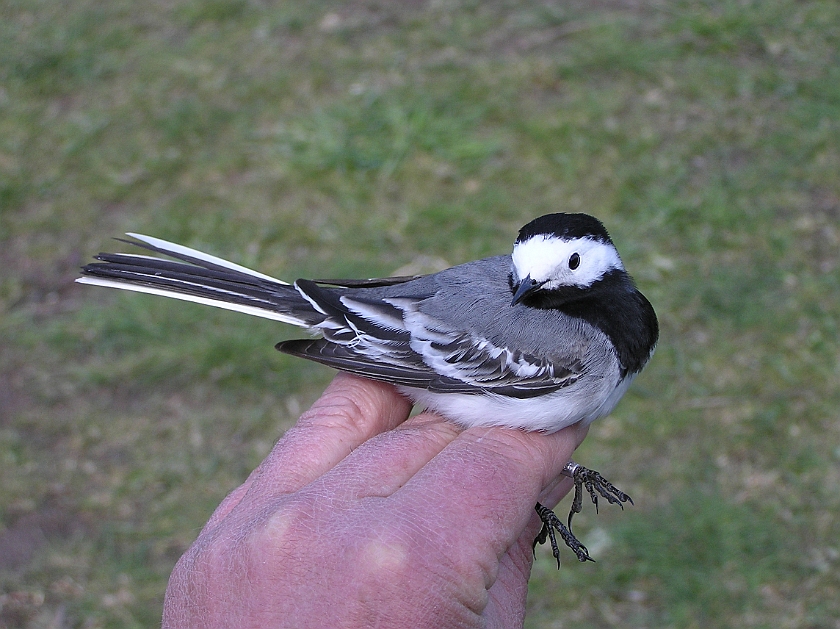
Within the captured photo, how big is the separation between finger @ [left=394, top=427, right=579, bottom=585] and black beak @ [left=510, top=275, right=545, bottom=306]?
20.0 inches

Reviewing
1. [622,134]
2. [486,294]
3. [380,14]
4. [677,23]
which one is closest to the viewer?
[486,294]

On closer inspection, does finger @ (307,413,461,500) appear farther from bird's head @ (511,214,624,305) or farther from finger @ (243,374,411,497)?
bird's head @ (511,214,624,305)

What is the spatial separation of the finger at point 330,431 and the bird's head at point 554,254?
58cm

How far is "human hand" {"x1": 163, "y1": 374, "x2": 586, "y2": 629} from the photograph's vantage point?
1.88 meters

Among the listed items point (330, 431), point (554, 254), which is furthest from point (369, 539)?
point (554, 254)

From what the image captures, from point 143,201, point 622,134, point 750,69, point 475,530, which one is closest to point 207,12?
point 143,201

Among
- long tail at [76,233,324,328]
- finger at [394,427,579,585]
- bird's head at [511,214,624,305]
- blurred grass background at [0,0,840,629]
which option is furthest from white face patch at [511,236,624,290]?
blurred grass background at [0,0,840,629]

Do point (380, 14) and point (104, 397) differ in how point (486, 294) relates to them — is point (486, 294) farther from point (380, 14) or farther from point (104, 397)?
point (380, 14)

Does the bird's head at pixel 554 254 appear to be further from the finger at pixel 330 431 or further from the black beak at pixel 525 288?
the finger at pixel 330 431

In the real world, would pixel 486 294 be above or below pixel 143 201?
above

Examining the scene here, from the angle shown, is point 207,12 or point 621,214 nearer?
point 621,214

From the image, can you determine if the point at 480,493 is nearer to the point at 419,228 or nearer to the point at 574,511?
the point at 574,511

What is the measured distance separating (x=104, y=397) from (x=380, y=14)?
4278mm

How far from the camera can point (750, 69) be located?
638cm
